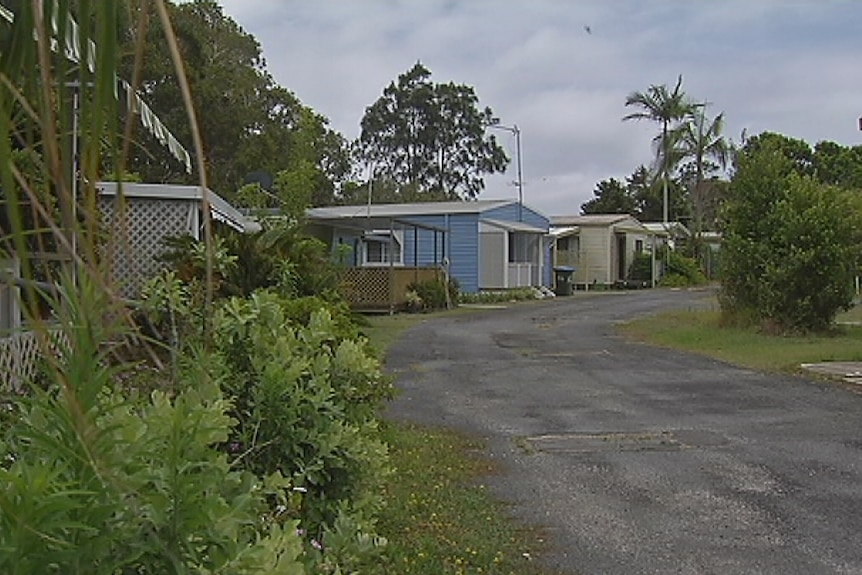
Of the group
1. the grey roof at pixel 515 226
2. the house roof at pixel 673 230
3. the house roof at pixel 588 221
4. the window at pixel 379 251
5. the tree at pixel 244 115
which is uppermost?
the tree at pixel 244 115

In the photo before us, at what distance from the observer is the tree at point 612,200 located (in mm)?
77812

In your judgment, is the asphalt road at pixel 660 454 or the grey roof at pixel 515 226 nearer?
the asphalt road at pixel 660 454

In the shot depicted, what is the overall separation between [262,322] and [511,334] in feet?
57.3

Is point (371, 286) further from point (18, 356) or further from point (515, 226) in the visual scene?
point (18, 356)

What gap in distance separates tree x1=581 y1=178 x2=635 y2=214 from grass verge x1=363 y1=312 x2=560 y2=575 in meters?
70.6

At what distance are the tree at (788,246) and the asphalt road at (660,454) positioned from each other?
3813 millimetres

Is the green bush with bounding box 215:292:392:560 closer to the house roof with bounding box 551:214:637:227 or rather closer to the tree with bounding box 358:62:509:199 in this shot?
the house roof with bounding box 551:214:637:227

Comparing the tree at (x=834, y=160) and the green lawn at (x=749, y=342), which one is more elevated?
the tree at (x=834, y=160)

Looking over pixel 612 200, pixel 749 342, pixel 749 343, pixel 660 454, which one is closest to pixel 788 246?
pixel 749 342

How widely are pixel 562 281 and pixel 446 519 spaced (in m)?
37.8

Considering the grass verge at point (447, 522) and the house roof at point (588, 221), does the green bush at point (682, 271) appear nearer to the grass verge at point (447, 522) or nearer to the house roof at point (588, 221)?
the house roof at point (588, 221)

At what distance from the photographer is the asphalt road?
570 centimetres

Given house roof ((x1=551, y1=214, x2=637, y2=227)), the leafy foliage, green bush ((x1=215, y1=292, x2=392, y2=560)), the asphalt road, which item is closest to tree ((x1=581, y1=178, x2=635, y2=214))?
the leafy foliage

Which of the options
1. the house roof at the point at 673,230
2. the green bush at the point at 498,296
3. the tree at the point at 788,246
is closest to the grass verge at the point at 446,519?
the tree at the point at 788,246
